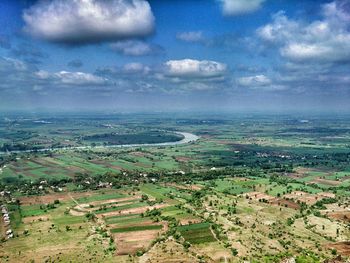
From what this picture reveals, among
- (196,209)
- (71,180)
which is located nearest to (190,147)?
(71,180)

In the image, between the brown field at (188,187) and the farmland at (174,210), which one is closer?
the farmland at (174,210)

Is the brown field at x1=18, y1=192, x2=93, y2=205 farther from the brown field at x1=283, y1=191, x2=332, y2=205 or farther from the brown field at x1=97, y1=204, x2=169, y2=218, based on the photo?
the brown field at x1=283, y1=191, x2=332, y2=205

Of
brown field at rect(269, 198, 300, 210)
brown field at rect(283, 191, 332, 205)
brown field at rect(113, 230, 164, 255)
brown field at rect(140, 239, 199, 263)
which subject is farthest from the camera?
brown field at rect(283, 191, 332, 205)

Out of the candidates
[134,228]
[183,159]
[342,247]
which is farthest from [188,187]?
[183,159]

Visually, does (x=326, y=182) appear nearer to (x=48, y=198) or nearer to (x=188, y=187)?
(x=188, y=187)

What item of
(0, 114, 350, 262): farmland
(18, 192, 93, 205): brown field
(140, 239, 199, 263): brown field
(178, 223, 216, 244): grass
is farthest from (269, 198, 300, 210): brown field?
(18, 192, 93, 205): brown field

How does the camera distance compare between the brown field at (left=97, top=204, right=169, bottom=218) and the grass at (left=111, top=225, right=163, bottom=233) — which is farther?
the brown field at (left=97, top=204, right=169, bottom=218)

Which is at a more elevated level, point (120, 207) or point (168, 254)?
point (120, 207)

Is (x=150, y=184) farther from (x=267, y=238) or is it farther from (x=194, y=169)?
(x=267, y=238)

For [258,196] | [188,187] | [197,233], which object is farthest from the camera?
[188,187]

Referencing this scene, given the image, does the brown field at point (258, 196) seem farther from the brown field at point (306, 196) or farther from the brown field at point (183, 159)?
the brown field at point (183, 159)

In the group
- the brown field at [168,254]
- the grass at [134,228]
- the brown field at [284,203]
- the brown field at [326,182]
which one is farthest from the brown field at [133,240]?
the brown field at [326,182]
